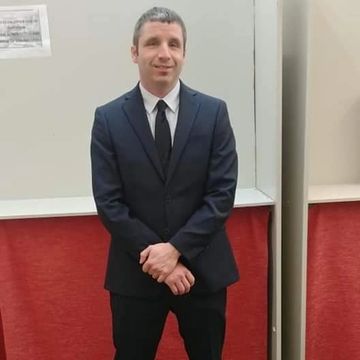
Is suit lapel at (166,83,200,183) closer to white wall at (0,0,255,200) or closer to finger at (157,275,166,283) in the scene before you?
finger at (157,275,166,283)

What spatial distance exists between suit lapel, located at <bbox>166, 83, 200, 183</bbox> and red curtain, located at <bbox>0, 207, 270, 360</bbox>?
56 centimetres

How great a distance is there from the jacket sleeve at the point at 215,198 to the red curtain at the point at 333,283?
57 centimetres

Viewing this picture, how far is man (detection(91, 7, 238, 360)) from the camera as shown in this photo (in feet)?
4.10

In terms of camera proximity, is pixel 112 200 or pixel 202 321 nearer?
pixel 112 200

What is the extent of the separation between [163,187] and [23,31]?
1025 millimetres

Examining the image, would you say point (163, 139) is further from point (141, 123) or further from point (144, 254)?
point (144, 254)

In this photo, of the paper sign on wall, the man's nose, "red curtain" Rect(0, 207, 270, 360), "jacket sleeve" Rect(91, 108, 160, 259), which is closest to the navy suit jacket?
"jacket sleeve" Rect(91, 108, 160, 259)

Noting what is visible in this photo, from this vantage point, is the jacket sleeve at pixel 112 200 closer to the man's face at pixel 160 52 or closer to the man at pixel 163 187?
the man at pixel 163 187

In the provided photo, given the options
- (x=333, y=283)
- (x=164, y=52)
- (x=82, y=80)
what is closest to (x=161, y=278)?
(x=164, y=52)

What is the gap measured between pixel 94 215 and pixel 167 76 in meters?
0.69

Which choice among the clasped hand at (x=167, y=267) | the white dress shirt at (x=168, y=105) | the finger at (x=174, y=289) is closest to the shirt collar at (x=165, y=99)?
the white dress shirt at (x=168, y=105)

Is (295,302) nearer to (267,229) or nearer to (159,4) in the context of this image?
(267,229)

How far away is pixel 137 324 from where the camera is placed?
1.36 metres

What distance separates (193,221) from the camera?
1.26 meters
